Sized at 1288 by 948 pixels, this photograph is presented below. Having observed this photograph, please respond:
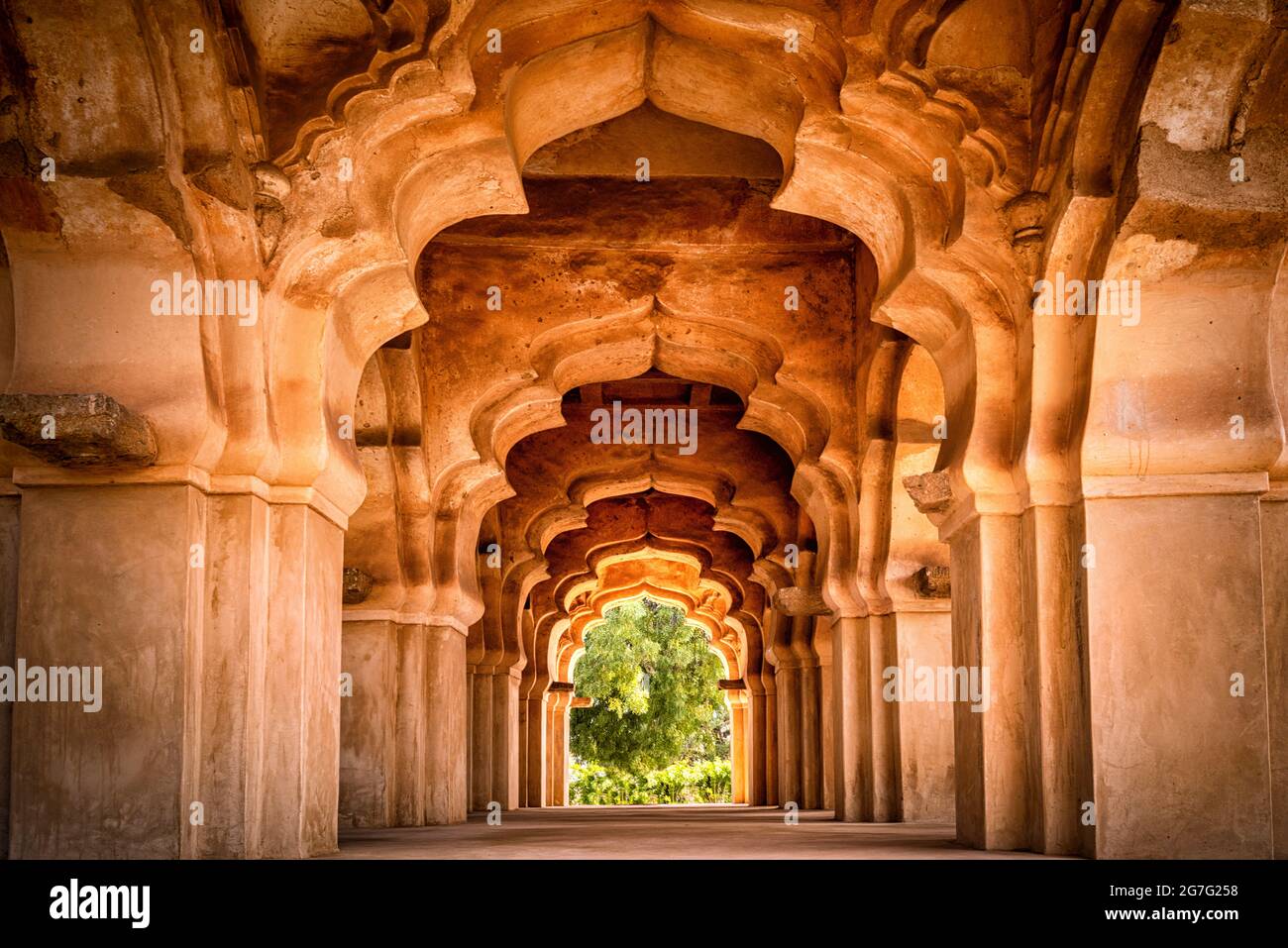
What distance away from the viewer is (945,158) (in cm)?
788

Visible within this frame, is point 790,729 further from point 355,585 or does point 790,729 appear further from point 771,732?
point 355,585

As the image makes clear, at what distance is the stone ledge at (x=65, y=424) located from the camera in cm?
638

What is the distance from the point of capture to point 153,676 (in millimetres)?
6781

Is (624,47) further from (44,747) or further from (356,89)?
(44,747)

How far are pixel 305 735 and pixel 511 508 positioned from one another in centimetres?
890

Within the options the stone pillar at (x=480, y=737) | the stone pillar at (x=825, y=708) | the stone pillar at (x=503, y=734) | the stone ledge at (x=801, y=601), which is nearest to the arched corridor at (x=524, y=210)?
the stone ledge at (x=801, y=601)

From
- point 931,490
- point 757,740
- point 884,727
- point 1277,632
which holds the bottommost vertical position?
point 757,740

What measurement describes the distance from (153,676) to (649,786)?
108 feet

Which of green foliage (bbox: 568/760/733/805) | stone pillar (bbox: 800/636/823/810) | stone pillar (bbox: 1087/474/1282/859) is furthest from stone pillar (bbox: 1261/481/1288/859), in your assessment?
green foliage (bbox: 568/760/733/805)

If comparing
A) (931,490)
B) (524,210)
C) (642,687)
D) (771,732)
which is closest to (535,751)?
(771,732)

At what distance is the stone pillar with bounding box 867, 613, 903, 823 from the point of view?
1191 cm
